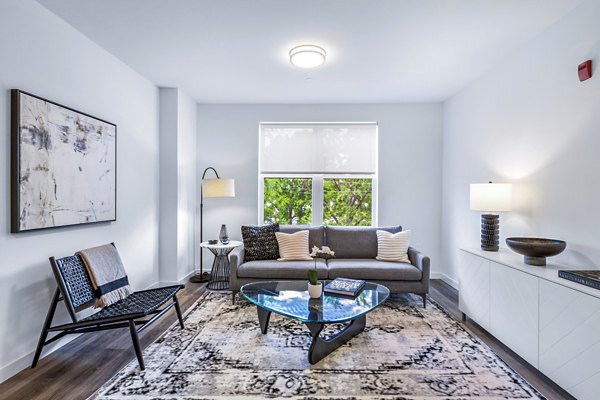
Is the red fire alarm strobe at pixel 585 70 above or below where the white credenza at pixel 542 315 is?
above

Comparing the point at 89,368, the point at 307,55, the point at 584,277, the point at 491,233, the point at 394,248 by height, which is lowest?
the point at 89,368

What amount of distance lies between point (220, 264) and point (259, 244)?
1.09 metres

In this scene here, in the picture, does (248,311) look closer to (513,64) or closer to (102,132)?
(102,132)

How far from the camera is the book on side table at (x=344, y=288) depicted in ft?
8.74

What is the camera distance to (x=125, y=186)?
3373 mm

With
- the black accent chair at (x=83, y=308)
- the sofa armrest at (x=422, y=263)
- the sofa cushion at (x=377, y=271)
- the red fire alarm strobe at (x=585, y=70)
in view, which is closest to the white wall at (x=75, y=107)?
the black accent chair at (x=83, y=308)

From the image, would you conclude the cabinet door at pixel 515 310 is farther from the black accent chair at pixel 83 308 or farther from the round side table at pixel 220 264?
the round side table at pixel 220 264

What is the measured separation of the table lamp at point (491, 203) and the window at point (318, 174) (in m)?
1.85

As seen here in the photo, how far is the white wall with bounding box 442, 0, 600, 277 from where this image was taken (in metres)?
2.21

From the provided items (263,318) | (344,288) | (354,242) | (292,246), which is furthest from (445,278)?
(263,318)

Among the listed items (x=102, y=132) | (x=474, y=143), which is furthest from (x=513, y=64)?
(x=102, y=132)

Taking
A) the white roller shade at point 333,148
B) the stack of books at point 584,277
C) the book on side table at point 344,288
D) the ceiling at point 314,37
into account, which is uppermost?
the ceiling at point 314,37

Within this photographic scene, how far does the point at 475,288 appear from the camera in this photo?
284 centimetres

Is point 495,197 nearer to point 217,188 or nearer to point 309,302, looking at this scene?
point 309,302
